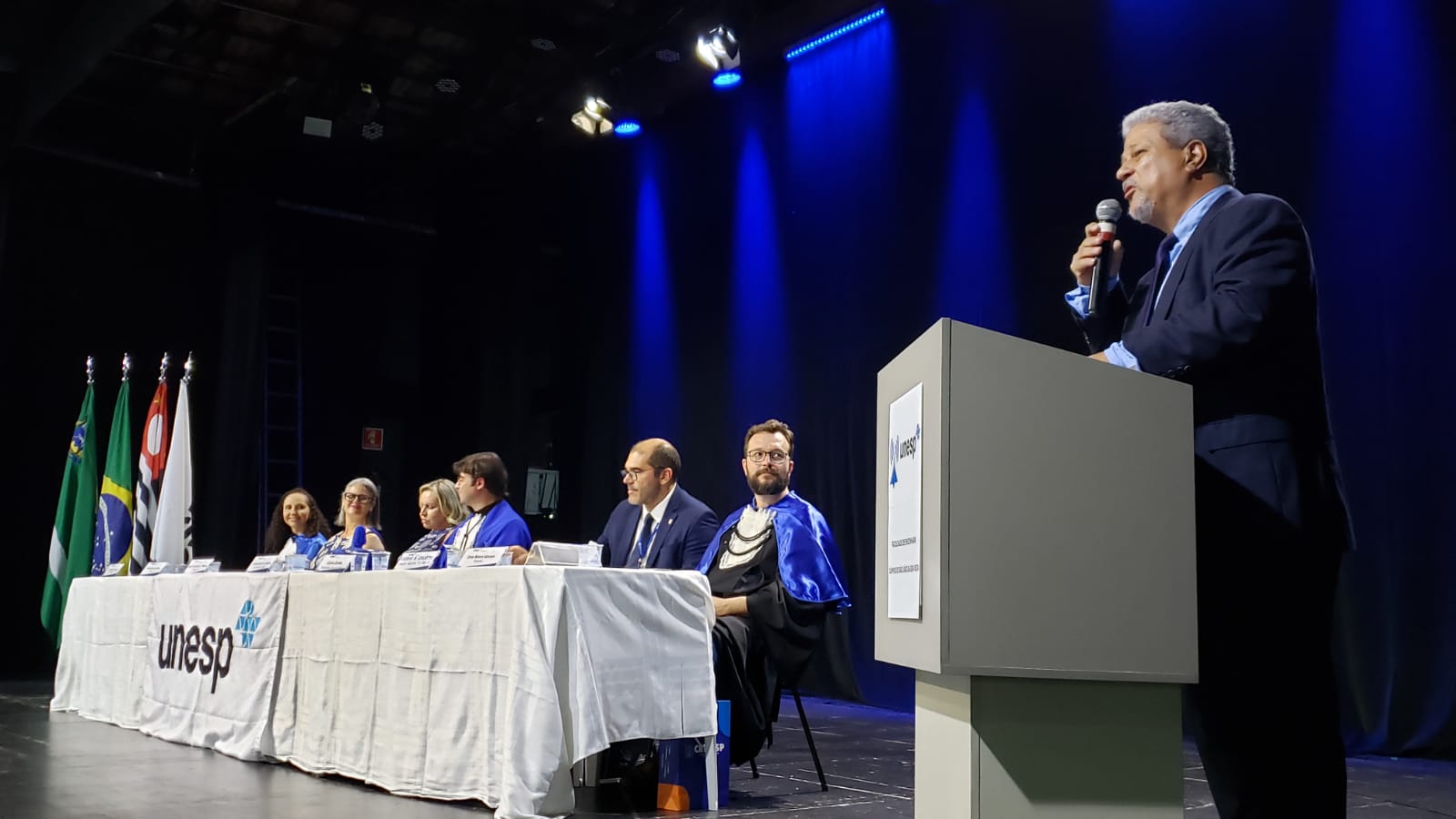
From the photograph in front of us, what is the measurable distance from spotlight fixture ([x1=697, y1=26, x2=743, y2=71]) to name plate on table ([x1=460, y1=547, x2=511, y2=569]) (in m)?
4.40

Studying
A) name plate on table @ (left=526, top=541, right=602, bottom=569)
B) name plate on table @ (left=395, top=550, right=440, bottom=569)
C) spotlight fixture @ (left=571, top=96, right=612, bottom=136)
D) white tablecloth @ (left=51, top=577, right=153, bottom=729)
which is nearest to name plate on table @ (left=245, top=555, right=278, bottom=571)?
white tablecloth @ (left=51, top=577, right=153, bottom=729)

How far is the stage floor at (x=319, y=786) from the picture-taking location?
2904 mm

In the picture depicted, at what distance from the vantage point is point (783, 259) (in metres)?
7.15

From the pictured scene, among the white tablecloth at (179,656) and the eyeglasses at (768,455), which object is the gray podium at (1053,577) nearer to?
the eyeglasses at (768,455)

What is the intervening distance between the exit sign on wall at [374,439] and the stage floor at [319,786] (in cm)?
456

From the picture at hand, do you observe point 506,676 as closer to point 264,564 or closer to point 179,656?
point 264,564

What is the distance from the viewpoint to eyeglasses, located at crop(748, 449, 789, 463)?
3826 mm

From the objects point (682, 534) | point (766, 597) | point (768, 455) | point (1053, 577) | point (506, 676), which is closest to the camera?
point (1053, 577)

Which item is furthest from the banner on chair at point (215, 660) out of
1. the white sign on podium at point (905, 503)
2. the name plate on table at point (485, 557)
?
the white sign on podium at point (905, 503)

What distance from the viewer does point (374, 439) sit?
9242 millimetres

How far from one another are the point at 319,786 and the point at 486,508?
148 centimetres

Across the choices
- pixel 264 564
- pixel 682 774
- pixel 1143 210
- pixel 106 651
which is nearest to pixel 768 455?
pixel 682 774

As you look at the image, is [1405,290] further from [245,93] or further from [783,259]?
[245,93]

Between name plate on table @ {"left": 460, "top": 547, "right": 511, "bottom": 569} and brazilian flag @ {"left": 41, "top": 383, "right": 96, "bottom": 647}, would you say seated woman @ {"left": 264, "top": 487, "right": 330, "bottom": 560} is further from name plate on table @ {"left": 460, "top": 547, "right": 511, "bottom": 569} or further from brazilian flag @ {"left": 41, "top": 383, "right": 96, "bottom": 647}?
name plate on table @ {"left": 460, "top": 547, "right": 511, "bottom": 569}
